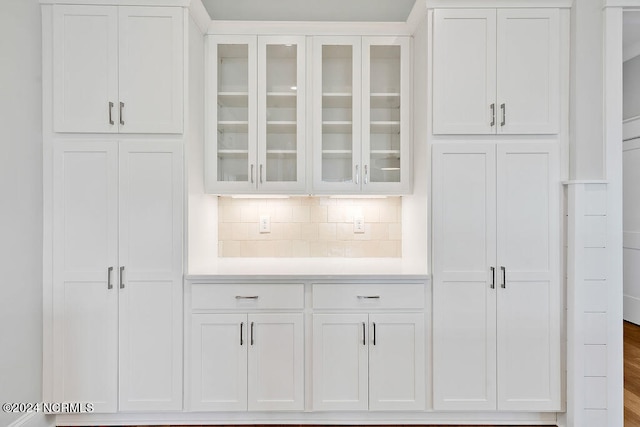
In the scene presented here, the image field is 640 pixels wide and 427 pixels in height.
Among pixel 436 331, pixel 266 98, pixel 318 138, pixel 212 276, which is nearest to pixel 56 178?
pixel 212 276

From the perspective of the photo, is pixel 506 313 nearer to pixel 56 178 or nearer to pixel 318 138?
pixel 318 138

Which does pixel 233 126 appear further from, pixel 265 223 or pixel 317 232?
pixel 317 232

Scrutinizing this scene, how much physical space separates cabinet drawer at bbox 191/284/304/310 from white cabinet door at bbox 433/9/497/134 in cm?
121

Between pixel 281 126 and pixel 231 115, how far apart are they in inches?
12.9

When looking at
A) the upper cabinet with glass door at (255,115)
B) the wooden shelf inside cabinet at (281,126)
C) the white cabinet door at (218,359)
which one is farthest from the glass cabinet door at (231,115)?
the white cabinet door at (218,359)

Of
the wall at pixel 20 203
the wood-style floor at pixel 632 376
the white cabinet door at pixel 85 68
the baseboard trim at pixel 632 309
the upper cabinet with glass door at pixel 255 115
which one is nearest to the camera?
the wall at pixel 20 203

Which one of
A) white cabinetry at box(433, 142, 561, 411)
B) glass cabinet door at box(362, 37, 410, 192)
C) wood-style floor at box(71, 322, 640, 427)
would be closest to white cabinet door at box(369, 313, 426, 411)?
white cabinetry at box(433, 142, 561, 411)

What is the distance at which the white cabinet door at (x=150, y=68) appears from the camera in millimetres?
2043

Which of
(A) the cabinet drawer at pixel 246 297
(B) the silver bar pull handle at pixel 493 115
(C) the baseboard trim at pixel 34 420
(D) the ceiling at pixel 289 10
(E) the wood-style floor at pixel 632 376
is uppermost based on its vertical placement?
(D) the ceiling at pixel 289 10

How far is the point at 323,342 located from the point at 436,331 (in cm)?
63

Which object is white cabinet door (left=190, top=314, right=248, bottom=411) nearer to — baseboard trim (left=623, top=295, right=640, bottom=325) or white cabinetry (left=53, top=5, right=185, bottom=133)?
white cabinetry (left=53, top=5, right=185, bottom=133)

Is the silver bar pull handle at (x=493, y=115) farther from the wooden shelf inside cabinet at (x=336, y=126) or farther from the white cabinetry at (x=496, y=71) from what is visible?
the wooden shelf inside cabinet at (x=336, y=126)

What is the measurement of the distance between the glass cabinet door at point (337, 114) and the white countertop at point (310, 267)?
0.50 metres

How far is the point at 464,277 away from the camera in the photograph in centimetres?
208
